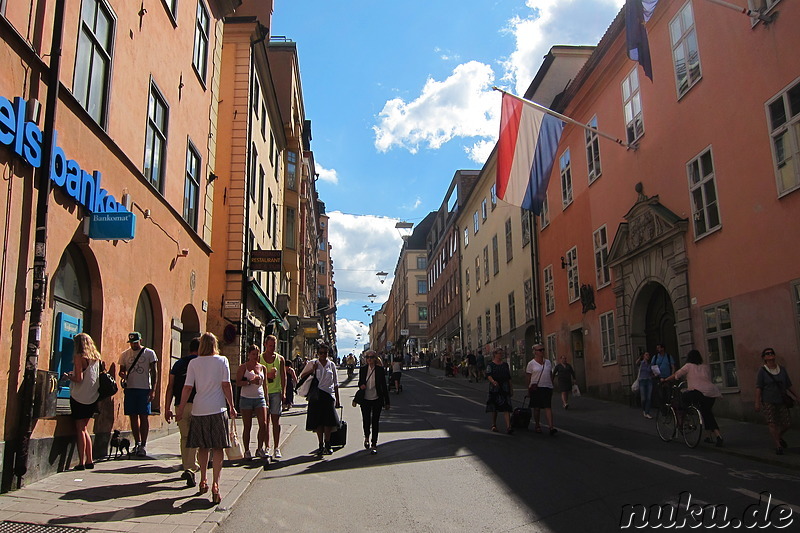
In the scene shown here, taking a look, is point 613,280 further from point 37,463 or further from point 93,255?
point 37,463

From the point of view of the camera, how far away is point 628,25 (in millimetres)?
15062

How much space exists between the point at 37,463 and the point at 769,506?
7848 mm

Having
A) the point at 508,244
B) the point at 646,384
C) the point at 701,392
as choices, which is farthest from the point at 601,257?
the point at 508,244

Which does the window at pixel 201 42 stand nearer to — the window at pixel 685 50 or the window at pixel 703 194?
the window at pixel 685 50

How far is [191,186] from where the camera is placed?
1538cm

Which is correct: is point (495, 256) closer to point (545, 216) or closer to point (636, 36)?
point (545, 216)

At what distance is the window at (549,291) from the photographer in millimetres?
27344

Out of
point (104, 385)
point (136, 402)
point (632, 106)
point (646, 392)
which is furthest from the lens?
point (632, 106)

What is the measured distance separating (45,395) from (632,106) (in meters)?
17.3

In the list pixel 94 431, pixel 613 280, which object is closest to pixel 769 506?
pixel 94 431

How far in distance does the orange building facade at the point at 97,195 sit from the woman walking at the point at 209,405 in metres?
2.04

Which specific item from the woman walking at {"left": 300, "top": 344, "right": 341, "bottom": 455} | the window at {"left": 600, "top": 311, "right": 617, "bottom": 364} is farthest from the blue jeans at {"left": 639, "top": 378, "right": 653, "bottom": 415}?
the woman walking at {"left": 300, "top": 344, "right": 341, "bottom": 455}

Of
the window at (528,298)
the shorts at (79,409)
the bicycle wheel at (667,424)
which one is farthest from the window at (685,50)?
the window at (528,298)

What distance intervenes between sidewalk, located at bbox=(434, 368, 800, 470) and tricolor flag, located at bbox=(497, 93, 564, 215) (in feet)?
19.0
